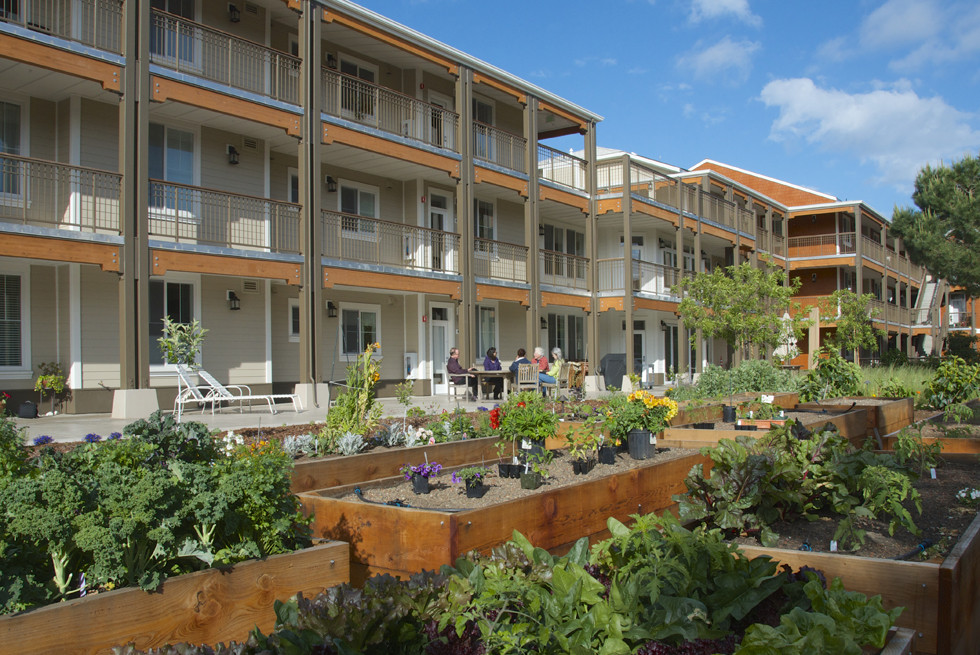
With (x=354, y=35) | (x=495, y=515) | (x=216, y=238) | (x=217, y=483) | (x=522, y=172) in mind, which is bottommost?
(x=495, y=515)

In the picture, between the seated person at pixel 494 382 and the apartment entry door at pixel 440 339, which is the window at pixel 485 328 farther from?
the seated person at pixel 494 382

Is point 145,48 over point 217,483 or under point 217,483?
over

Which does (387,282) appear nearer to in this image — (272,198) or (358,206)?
(358,206)

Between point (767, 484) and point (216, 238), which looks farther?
point (216, 238)

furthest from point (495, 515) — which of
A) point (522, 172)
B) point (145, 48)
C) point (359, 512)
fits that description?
point (522, 172)

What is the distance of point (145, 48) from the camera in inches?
540

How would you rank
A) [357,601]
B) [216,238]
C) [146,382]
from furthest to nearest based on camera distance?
[216,238] → [146,382] → [357,601]

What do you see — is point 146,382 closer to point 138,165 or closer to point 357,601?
point 138,165

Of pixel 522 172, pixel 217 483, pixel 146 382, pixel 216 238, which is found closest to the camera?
pixel 217 483

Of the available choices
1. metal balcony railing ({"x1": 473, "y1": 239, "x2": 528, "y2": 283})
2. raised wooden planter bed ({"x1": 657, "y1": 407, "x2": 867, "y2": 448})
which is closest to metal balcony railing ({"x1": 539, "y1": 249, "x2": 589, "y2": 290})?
metal balcony railing ({"x1": 473, "y1": 239, "x2": 528, "y2": 283})

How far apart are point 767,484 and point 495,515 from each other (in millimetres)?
1565

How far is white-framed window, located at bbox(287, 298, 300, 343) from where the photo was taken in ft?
59.5

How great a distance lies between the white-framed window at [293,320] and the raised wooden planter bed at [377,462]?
11294mm

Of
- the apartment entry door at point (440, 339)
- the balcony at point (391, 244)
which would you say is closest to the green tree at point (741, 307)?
the apartment entry door at point (440, 339)
